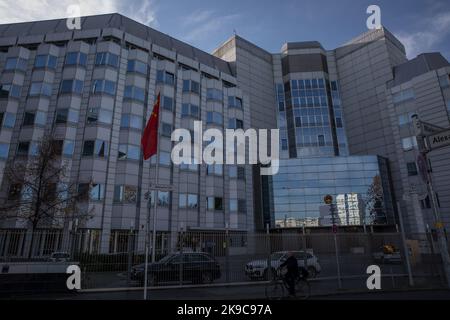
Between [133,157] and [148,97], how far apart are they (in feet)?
28.6

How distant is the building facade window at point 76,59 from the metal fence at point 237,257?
28801 mm

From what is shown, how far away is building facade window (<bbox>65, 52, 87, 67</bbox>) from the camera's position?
130ft

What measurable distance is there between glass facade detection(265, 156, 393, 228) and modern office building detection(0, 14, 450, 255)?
0.18 m

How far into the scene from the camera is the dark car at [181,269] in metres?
16.4

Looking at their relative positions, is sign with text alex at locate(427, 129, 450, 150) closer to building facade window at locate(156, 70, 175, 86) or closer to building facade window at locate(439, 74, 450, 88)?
building facade window at locate(156, 70, 175, 86)

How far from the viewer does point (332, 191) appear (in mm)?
54156

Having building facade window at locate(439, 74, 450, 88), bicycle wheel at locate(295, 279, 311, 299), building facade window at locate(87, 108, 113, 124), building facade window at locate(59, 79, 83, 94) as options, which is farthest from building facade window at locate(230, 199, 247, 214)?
building facade window at locate(439, 74, 450, 88)

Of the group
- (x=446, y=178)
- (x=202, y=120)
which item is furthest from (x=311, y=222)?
(x=202, y=120)

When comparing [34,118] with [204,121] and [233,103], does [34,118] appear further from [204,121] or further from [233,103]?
[233,103]

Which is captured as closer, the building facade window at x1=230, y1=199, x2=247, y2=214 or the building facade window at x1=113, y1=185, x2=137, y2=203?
the building facade window at x1=113, y1=185, x2=137, y2=203

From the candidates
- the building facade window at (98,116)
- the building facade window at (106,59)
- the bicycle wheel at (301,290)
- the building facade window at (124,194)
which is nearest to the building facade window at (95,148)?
the building facade window at (98,116)

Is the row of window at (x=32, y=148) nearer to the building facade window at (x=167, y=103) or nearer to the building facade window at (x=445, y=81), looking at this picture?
the building facade window at (x=167, y=103)

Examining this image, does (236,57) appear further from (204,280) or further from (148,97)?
(204,280)

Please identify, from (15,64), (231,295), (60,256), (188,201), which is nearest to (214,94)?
(188,201)
